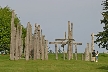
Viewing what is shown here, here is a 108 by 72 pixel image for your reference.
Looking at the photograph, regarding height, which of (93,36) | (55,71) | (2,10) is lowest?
(55,71)

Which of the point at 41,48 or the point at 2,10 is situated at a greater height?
the point at 2,10

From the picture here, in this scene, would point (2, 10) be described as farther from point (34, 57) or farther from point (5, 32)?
point (34, 57)

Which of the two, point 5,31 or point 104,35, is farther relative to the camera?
point 5,31

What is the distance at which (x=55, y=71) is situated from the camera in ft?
82.1

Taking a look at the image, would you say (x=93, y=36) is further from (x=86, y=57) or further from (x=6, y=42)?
(x=6, y=42)

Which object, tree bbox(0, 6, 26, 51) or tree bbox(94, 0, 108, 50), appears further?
tree bbox(0, 6, 26, 51)

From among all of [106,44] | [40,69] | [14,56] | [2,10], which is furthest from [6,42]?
[40,69]

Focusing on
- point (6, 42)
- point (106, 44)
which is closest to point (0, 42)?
point (6, 42)

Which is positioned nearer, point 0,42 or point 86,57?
point 86,57

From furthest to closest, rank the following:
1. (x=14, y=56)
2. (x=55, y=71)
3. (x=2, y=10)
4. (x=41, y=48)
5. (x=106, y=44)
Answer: (x=2, y=10) < (x=106, y=44) < (x=41, y=48) < (x=14, y=56) < (x=55, y=71)

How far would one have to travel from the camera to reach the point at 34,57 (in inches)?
1448

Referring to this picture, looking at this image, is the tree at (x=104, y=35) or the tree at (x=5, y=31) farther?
the tree at (x=5, y=31)

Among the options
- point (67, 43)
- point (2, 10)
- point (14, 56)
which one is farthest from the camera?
point (2, 10)

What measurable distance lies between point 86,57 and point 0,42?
28.9 meters
